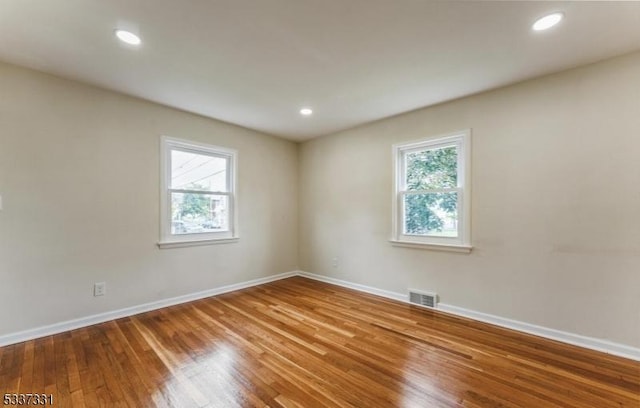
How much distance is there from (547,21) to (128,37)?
303cm

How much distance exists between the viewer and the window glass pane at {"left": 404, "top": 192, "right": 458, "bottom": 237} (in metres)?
3.22

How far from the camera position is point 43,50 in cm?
221

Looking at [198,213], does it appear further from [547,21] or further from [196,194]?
[547,21]

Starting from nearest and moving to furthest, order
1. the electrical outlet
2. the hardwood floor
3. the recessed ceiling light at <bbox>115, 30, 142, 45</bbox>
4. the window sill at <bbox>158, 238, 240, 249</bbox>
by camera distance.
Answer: the hardwood floor
the recessed ceiling light at <bbox>115, 30, 142, 45</bbox>
the electrical outlet
the window sill at <bbox>158, 238, 240, 249</bbox>

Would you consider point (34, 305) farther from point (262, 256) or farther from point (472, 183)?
point (472, 183)

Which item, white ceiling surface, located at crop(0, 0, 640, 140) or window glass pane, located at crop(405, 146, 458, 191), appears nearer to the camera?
white ceiling surface, located at crop(0, 0, 640, 140)

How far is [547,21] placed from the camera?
1.86 meters

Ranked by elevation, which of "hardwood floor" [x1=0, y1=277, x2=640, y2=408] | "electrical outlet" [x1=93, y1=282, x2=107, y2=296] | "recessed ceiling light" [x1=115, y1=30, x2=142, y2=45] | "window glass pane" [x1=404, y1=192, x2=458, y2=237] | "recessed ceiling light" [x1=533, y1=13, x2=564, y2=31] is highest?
"recessed ceiling light" [x1=533, y1=13, x2=564, y2=31]

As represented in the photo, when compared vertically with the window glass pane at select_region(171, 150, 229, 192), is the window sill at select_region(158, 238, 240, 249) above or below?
below

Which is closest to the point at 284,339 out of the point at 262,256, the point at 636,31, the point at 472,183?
the point at 262,256

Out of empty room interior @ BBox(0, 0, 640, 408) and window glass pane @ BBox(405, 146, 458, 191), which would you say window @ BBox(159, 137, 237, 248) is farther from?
window glass pane @ BBox(405, 146, 458, 191)

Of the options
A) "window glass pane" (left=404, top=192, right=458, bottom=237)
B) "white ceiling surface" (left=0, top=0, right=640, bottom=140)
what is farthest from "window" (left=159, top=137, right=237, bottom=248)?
"window glass pane" (left=404, top=192, right=458, bottom=237)

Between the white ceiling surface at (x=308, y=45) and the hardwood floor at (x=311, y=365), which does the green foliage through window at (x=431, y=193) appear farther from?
the hardwood floor at (x=311, y=365)

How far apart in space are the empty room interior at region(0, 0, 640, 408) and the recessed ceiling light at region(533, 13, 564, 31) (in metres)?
0.01
